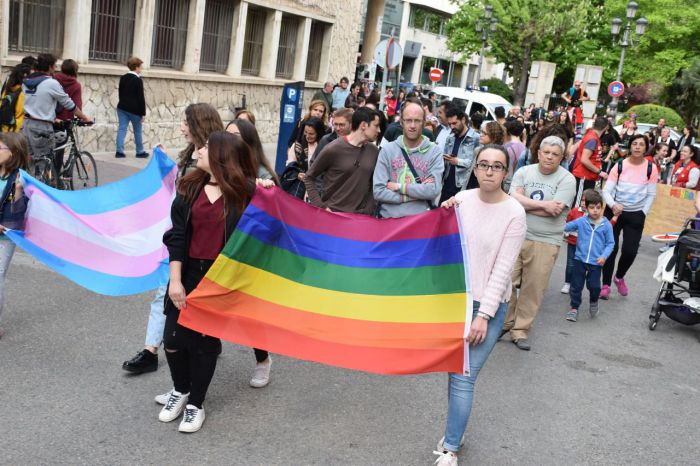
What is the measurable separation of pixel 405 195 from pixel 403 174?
0.18m

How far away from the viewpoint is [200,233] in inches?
188


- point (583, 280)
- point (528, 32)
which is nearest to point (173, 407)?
point (583, 280)

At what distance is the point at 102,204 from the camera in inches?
260

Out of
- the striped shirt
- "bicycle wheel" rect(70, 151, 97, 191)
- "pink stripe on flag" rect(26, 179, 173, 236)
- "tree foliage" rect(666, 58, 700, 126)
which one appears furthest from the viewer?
"tree foliage" rect(666, 58, 700, 126)

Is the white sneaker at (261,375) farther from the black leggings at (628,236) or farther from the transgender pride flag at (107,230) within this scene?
the black leggings at (628,236)

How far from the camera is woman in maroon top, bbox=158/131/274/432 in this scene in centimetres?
471

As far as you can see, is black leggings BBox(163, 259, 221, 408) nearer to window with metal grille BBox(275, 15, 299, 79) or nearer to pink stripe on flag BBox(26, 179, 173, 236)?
pink stripe on flag BBox(26, 179, 173, 236)

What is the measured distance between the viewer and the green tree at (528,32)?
1980 inches

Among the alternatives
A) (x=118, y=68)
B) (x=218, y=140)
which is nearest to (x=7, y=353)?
(x=218, y=140)

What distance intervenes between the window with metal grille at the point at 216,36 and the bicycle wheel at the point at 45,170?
1009 centimetres

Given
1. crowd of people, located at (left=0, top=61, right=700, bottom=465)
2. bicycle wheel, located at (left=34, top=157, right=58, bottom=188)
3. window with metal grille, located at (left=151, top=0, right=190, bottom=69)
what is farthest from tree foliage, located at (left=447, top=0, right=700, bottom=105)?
bicycle wheel, located at (left=34, top=157, right=58, bottom=188)

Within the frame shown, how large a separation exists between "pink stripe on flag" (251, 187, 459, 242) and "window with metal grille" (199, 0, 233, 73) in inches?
613

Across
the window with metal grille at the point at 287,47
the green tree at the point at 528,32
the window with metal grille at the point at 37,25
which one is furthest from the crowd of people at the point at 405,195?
the green tree at the point at 528,32

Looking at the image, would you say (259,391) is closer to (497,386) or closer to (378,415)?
(378,415)
